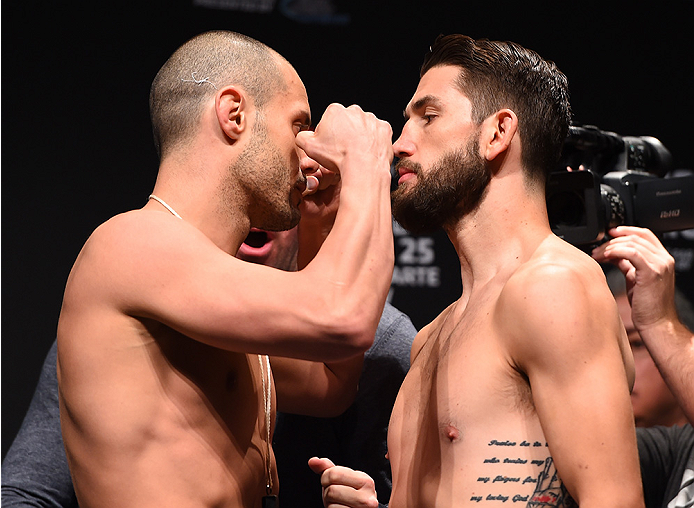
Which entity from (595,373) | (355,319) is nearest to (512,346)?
(595,373)

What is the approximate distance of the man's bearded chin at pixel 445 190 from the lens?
4.67 feet

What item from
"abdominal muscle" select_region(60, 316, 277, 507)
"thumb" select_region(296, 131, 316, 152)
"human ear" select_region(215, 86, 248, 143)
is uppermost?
"human ear" select_region(215, 86, 248, 143)

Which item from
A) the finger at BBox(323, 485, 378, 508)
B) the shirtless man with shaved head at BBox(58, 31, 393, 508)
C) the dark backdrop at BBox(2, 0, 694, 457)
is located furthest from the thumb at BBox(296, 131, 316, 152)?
the dark backdrop at BBox(2, 0, 694, 457)

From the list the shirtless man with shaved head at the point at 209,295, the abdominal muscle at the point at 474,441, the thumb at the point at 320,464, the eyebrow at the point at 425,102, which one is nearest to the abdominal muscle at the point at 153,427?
the shirtless man with shaved head at the point at 209,295

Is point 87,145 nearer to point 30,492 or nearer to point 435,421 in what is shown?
point 30,492

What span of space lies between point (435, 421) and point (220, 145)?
644 mm

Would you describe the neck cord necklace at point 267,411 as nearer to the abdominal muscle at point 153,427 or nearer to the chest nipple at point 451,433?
the abdominal muscle at point 153,427

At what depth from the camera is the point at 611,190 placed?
5.90 feet

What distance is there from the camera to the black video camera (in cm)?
170

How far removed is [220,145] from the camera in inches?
56.0

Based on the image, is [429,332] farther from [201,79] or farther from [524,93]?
[201,79]

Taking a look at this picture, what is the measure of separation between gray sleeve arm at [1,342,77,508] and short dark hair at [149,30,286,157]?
93cm

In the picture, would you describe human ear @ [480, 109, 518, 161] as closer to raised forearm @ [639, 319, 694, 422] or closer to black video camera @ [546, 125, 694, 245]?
black video camera @ [546, 125, 694, 245]

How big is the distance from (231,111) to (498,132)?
1.67 ft
